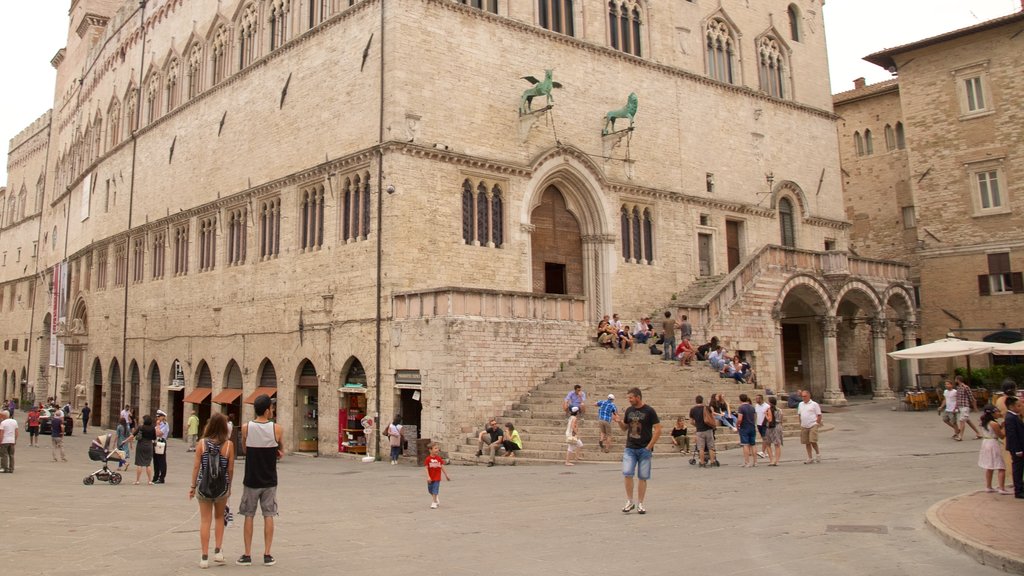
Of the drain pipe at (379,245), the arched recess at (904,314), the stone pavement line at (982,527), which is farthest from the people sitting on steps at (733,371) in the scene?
the stone pavement line at (982,527)

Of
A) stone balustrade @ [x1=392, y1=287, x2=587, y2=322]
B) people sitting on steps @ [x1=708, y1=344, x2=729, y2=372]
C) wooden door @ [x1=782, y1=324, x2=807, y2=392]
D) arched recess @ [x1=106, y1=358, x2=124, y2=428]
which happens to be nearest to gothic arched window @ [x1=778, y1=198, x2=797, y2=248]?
wooden door @ [x1=782, y1=324, x2=807, y2=392]

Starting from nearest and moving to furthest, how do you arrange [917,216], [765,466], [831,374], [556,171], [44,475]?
[765,466]
[44,475]
[556,171]
[831,374]
[917,216]

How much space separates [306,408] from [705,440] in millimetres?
14129

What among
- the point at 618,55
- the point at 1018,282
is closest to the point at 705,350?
the point at 618,55

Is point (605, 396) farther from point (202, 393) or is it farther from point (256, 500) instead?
point (202, 393)

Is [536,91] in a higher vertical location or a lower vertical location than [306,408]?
higher

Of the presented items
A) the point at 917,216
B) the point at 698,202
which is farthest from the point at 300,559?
the point at 917,216

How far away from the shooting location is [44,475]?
60.4ft

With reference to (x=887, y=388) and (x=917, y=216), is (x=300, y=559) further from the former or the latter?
(x=917, y=216)

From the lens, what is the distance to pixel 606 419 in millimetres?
18359

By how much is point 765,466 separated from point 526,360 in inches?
290

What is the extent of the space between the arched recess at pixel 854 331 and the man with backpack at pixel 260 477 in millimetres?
25432

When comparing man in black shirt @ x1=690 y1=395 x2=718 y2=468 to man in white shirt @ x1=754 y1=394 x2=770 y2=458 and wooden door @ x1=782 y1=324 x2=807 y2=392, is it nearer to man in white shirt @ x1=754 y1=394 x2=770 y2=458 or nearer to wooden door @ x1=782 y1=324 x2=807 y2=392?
man in white shirt @ x1=754 y1=394 x2=770 y2=458

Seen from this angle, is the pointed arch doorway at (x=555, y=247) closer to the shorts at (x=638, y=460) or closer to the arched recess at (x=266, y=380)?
the arched recess at (x=266, y=380)
